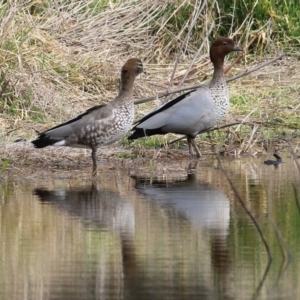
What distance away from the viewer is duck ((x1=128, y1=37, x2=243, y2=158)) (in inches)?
439

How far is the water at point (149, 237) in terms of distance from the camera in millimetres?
5793

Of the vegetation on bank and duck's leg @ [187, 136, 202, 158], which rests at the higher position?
the vegetation on bank

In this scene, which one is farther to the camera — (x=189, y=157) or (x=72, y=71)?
(x=72, y=71)

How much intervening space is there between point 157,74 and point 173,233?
25.4 ft

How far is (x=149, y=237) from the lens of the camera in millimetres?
7051

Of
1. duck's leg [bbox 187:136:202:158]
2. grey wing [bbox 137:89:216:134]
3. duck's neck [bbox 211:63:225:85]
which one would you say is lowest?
duck's leg [bbox 187:136:202:158]

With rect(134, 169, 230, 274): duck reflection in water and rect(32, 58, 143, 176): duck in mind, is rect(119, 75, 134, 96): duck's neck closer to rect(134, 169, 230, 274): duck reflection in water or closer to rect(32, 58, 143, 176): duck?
rect(32, 58, 143, 176): duck

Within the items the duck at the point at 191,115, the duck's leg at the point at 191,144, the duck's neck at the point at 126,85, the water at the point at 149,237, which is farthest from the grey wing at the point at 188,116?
the water at the point at 149,237

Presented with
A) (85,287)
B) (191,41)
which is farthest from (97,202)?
(191,41)

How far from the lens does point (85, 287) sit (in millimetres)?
5781

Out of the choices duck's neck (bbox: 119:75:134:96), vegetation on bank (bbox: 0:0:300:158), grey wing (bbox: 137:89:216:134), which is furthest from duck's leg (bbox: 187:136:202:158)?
duck's neck (bbox: 119:75:134:96)

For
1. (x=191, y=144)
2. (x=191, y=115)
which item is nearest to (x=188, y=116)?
(x=191, y=115)

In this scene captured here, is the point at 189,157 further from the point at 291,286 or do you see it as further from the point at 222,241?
the point at 291,286

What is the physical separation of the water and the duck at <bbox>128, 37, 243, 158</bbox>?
1.18 meters
